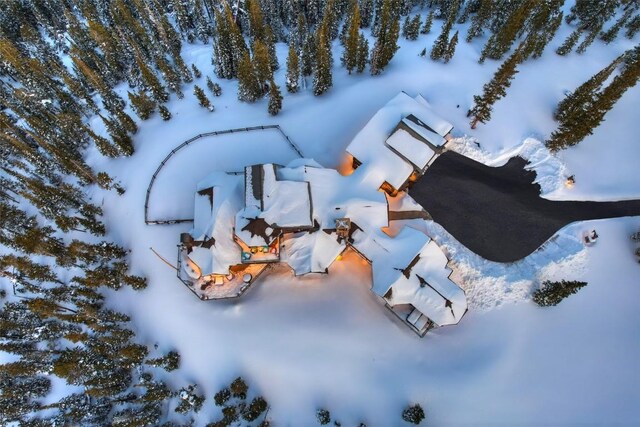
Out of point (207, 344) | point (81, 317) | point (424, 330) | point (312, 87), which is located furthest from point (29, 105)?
point (424, 330)

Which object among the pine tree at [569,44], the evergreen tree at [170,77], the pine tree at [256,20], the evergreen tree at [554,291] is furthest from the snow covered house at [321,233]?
the pine tree at [569,44]

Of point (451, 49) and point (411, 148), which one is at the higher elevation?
point (451, 49)

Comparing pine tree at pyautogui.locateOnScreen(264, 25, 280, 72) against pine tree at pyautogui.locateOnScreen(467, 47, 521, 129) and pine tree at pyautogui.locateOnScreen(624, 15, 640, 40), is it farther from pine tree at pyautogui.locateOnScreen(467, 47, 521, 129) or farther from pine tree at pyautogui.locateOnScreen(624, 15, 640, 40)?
pine tree at pyautogui.locateOnScreen(624, 15, 640, 40)

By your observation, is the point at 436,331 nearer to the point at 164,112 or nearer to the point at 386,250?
the point at 386,250

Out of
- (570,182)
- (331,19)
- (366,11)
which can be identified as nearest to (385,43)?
(331,19)

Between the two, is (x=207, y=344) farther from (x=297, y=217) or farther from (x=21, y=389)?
(x=21, y=389)

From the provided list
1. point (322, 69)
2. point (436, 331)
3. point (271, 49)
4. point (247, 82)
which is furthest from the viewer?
point (271, 49)
